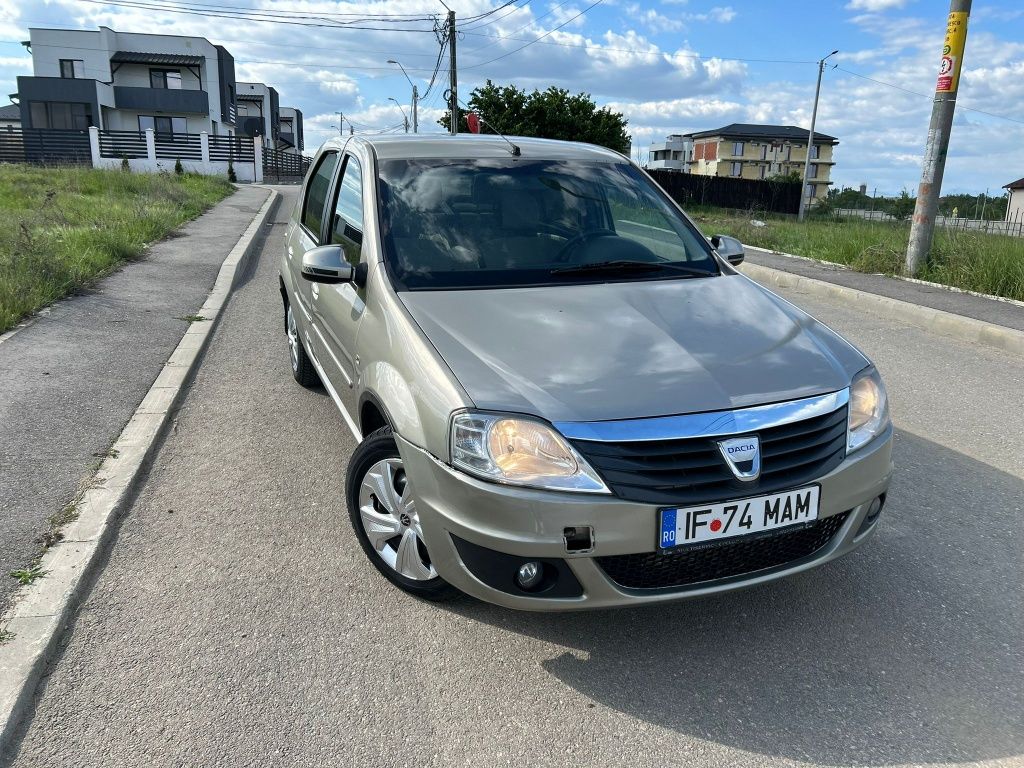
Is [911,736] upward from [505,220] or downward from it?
downward

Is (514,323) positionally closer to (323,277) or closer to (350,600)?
(323,277)

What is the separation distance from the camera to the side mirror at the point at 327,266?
11.1 ft

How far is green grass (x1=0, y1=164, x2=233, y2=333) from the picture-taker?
7.86m

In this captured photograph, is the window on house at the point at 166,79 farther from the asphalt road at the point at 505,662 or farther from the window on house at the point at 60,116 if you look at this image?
the asphalt road at the point at 505,662

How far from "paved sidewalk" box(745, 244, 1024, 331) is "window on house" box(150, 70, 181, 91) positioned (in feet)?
196

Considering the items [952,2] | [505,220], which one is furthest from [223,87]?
[505,220]

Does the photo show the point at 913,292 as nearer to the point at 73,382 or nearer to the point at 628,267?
the point at 628,267

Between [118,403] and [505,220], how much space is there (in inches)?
118

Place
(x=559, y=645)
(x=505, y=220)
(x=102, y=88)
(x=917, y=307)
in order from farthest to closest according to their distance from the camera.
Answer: (x=102, y=88) < (x=917, y=307) < (x=505, y=220) < (x=559, y=645)

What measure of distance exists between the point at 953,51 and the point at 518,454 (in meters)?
10.5

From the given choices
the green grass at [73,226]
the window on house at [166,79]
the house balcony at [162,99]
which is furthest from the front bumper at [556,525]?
the window on house at [166,79]

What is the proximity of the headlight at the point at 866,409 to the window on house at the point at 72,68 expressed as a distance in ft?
218

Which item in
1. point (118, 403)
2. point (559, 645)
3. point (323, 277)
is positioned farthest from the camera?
point (118, 403)

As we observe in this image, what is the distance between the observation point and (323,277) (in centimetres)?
344
